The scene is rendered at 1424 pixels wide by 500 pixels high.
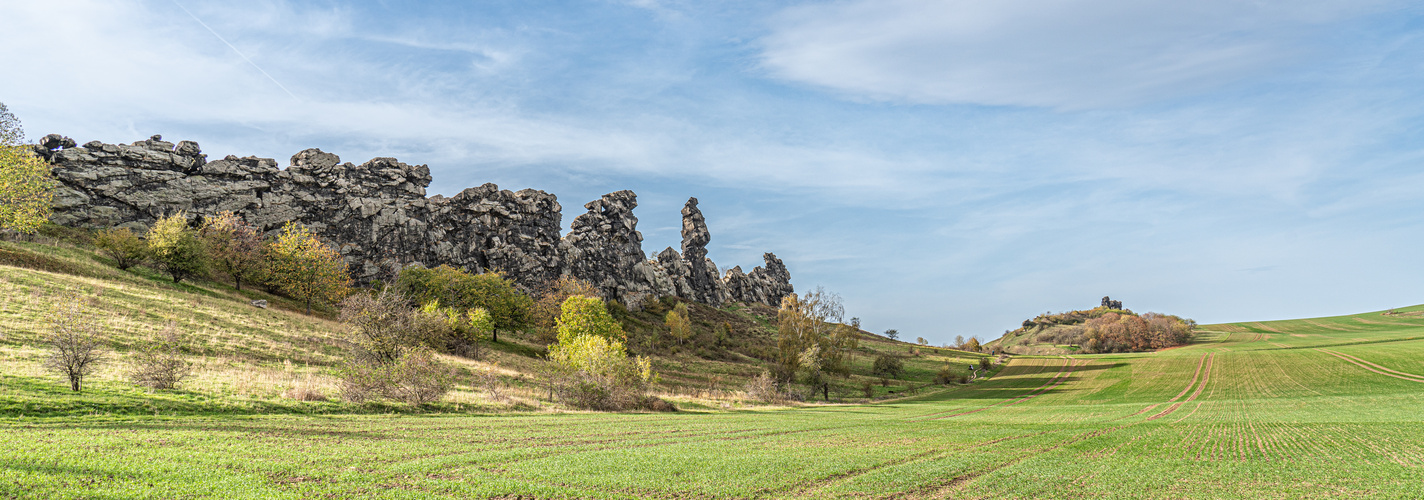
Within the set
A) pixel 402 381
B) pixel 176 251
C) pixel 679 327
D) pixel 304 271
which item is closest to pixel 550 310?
Result: pixel 679 327

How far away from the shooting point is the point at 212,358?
3659cm

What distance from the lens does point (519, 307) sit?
86.0 meters

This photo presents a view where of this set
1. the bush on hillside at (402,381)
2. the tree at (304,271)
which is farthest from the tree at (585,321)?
the tree at (304,271)

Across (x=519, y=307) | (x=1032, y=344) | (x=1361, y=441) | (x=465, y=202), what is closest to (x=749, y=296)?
(x=1032, y=344)

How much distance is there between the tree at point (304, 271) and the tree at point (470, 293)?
8.27 meters

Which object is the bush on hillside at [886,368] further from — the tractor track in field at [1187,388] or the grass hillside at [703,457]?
the grass hillside at [703,457]

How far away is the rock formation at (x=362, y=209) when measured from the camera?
288 ft

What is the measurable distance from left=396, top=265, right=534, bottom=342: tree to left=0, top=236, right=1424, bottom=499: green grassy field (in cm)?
4316

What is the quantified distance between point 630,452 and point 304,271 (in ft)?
251

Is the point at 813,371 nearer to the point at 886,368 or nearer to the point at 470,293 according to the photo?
the point at 886,368

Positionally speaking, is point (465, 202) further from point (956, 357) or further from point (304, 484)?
point (304, 484)

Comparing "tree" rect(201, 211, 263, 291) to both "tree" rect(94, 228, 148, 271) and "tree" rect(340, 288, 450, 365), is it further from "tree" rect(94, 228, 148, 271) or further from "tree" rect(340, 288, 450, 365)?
"tree" rect(340, 288, 450, 365)

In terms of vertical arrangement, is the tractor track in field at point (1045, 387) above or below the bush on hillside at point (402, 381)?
below

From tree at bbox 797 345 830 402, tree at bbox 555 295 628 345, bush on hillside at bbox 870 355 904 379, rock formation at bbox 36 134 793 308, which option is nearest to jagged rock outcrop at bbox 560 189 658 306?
rock formation at bbox 36 134 793 308
